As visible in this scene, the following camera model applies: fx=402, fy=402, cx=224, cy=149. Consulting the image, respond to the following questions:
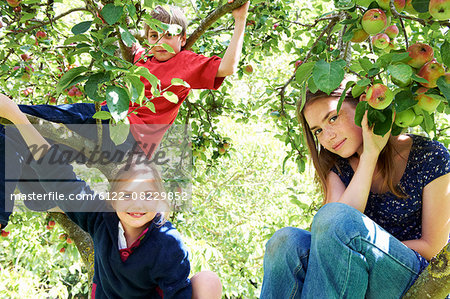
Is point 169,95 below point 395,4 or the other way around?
below

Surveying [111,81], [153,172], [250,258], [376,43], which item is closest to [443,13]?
[376,43]

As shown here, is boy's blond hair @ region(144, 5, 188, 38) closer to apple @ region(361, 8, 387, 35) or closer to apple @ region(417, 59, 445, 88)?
apple @ region(361, 8, 387, 35)

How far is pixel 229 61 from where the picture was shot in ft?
5.81

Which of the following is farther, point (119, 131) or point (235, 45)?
point (235, 45)

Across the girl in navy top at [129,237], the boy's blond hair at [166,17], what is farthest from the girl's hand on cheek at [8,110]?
the boy's blond hair at [166,17]

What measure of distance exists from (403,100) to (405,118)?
0.24 ft

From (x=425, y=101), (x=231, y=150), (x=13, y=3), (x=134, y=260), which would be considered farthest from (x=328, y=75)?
(x=231, y=150)

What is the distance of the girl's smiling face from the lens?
133cm

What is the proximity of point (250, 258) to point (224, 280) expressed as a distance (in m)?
0.71

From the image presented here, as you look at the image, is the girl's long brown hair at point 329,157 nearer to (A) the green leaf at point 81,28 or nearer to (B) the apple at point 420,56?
(B) the apple at point 420,56

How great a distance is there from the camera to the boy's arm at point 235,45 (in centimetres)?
156

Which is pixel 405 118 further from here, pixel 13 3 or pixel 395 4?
pixel 13 3

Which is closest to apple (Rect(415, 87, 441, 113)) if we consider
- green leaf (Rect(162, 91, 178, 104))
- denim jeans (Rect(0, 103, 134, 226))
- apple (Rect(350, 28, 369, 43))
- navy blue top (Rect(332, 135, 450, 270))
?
apple (Rect(350, 28, 369, 43))

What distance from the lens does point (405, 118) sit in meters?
1.01
